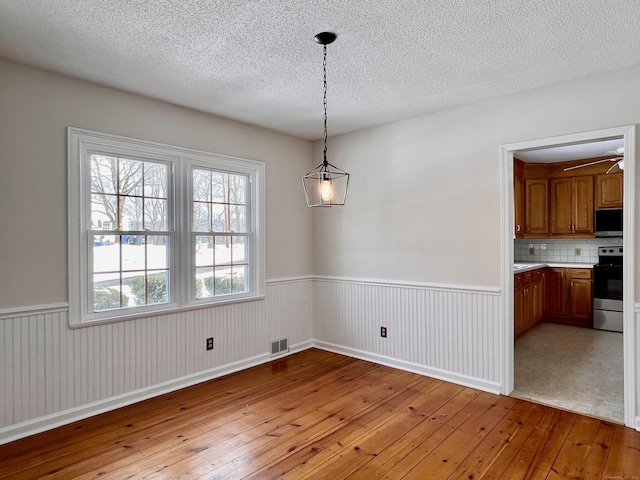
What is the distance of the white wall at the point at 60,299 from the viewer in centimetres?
273

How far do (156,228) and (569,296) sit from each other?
5.92 meters

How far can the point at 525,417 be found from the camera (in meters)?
2.99

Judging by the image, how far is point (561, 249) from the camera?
6.44 meters

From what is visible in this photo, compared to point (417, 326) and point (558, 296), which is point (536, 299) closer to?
point (558, 296)

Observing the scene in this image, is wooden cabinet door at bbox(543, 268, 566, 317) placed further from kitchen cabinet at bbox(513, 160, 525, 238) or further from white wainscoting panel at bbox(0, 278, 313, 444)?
white wainscoting panel at bbox(0, 278, 313, 444)

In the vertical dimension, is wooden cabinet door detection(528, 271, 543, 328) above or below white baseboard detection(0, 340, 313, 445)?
above

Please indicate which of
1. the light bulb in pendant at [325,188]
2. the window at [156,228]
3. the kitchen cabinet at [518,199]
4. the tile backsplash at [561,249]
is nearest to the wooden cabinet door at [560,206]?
the tile backsplash at [561,249]

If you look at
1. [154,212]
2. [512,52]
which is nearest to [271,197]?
[154,212]

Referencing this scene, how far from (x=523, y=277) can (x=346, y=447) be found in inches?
151

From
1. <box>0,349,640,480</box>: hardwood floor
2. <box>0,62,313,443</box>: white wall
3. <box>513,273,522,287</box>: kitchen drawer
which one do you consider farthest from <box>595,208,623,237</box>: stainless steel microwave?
<box>0,62,313,443</box>: white wall

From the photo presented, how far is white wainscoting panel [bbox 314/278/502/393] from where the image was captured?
11.7 ft

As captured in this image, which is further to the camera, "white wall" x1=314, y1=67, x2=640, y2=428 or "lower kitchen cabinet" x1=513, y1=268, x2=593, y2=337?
"lower kitchen cabinet" x1=513, y1=268, x2=593, y2=337

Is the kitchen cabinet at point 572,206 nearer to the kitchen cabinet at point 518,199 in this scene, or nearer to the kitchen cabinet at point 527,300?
the kitchen cabinet at point 518,199

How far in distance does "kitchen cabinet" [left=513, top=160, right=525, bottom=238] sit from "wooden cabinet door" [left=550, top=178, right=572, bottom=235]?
0.50 meters
